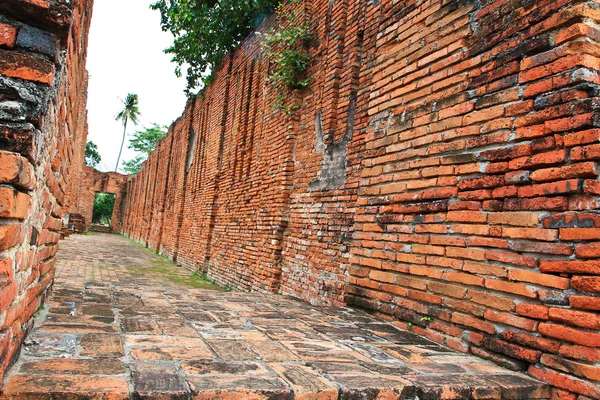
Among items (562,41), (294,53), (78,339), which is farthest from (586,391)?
(294,53)

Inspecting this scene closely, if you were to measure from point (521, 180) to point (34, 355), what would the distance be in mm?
2643

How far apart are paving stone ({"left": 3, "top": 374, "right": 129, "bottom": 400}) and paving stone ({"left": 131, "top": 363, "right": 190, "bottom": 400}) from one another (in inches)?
2.0

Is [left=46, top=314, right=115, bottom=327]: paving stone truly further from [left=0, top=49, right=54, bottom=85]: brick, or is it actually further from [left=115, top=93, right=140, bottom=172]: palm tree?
[left=115, top=93, right=140, bottom=172]: palm tree

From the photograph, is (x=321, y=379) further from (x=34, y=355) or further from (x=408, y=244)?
(x=408, y=244)

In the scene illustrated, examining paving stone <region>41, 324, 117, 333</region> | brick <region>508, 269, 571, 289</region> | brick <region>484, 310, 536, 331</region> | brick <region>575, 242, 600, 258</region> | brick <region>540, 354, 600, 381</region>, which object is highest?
brick <region>575, 242, 600, 258</region>

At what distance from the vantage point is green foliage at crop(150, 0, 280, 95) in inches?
393

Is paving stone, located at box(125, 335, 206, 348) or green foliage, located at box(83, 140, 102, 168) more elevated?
green foliage, located at box(83, 140, 102, 168)

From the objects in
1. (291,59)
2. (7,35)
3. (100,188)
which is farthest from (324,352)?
(100,188)

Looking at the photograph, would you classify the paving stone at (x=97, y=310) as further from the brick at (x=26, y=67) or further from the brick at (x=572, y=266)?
the brick at (x=572, y=266)

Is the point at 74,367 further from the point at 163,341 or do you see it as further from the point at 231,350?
the point at 231,350

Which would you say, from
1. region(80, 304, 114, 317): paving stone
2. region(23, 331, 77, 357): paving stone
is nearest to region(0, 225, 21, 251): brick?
region(23, 331, 77, 357): paving stone

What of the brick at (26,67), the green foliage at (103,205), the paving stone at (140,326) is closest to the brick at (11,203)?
the brick at (26,67)

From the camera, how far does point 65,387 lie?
1499mm

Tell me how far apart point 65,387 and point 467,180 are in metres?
2.50
